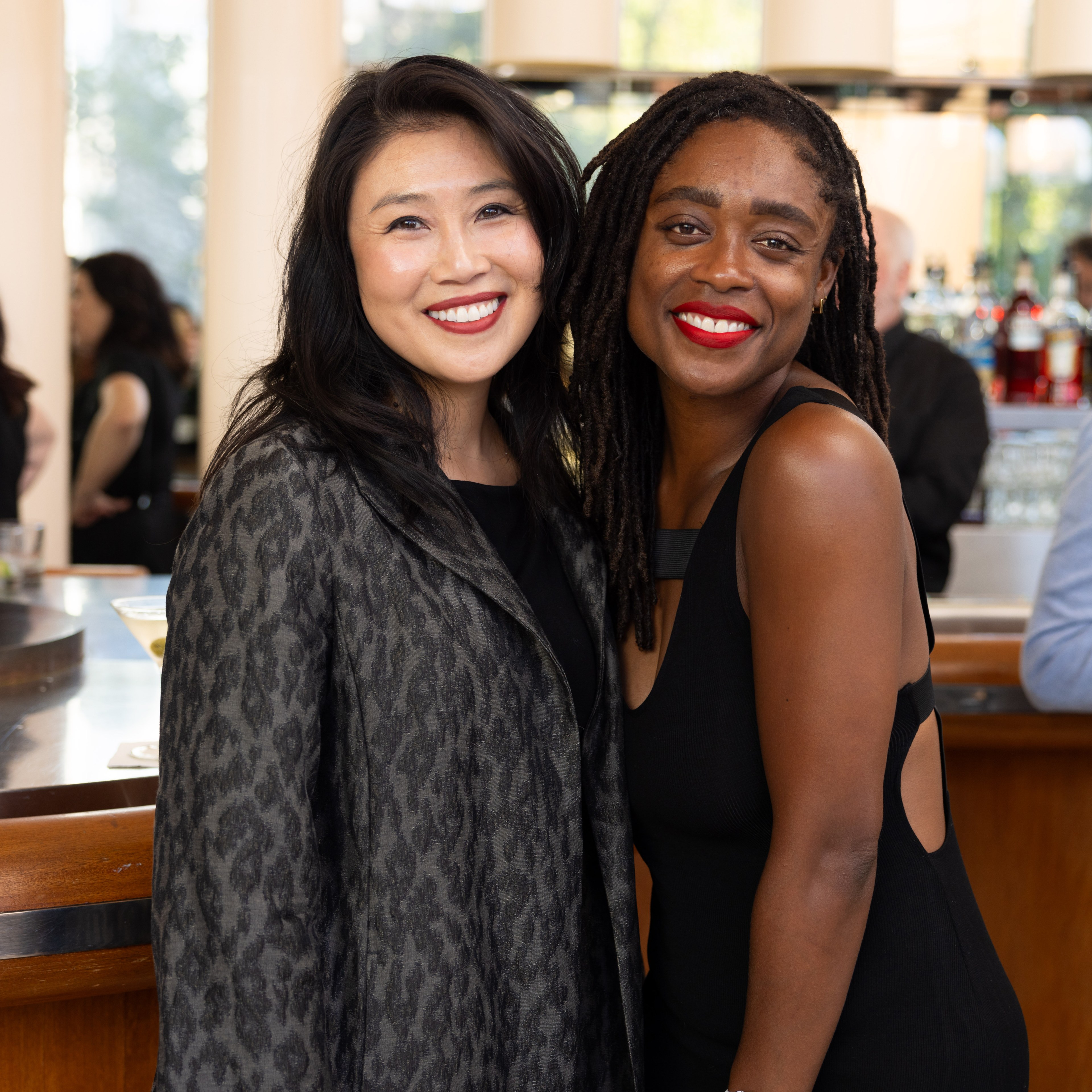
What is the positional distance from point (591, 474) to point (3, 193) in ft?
11.3

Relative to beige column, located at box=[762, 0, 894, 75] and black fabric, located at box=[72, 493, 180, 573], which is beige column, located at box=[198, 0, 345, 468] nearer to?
black fabric, located at box=[72, 493, 180, 573]

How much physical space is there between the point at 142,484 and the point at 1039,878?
11.7 ft

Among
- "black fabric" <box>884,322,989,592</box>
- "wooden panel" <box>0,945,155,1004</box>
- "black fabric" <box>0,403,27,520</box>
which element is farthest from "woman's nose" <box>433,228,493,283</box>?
"black fabric" <box>0,403,27,520</box>

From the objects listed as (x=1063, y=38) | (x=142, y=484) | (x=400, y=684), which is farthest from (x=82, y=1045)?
(x=1063, y=38)

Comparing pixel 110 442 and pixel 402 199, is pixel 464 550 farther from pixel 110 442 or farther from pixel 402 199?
pixel 110 442

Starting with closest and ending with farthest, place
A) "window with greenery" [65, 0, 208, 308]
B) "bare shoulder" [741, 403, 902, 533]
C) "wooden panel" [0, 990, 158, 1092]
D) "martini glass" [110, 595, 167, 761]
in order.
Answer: "bare shoulder" [741, 403, 902, 533], "wooden panel" [0, 990, 158, 1092], "martini glass" [110, 595, 167, 761], "window with greenery" [65, 0, 208, 308]

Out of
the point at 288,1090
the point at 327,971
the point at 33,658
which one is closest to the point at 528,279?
the point at 327,971

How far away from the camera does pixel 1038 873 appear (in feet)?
7.07

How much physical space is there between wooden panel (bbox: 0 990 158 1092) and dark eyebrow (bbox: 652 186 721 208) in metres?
1.08

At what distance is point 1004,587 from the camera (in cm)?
371

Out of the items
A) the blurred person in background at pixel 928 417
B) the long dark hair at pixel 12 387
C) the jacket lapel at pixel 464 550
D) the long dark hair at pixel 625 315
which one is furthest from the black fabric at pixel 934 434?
the long dark hair at pixel 12 387

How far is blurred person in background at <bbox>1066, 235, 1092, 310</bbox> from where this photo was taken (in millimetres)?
4590

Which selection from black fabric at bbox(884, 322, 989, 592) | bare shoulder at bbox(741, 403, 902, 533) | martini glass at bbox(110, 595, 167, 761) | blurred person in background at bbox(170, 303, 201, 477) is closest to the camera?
bare shoulder at bbox(741, 403, 902, 533)

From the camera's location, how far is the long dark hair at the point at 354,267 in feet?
4.28
